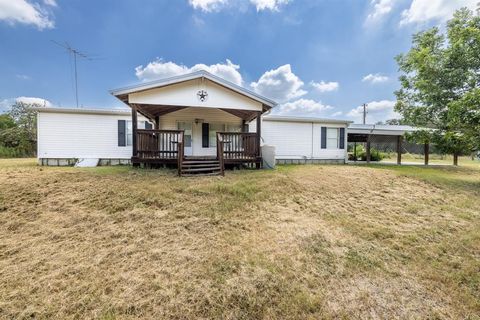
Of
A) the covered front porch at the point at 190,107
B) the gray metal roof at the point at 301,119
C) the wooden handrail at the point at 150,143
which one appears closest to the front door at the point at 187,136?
the covered front porch at the point at 190,107

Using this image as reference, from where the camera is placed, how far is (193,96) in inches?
331

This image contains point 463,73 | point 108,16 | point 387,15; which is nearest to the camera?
point 463,73

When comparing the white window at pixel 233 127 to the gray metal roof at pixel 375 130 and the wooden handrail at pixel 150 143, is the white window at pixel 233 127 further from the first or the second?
the gray metal roof at pixel 375 130

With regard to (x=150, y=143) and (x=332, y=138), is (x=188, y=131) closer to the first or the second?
(x=150, y=143)

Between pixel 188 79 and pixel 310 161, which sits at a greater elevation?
pixel 188 79

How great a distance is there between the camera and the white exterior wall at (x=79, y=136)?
10.4 meters

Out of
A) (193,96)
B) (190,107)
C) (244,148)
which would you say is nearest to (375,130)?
(244,148)

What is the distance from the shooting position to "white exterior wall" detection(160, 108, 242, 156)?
10805mm

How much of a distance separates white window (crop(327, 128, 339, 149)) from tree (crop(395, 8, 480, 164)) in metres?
3.85

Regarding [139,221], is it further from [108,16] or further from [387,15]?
[387,15]

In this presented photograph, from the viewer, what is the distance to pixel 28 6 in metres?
10.4

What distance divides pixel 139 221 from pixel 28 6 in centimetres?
1364

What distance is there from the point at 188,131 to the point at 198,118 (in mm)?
853

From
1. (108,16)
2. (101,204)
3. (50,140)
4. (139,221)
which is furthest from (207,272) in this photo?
(108,16)
